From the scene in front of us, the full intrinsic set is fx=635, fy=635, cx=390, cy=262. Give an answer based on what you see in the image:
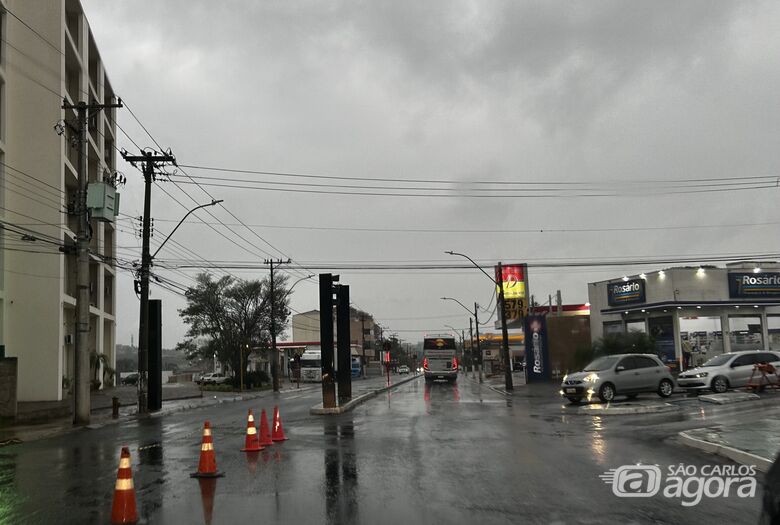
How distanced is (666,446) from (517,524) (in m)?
6.38

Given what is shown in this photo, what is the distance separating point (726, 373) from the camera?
2252cm

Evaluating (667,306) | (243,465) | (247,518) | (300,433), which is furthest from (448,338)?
(247,518)

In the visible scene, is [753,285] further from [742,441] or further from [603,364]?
[742,441]

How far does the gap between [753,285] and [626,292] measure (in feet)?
24.2

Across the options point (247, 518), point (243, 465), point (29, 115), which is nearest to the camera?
point (247, 518)

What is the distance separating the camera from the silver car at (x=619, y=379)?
22.0 m

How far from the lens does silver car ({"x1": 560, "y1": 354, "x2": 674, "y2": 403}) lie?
22.0 m

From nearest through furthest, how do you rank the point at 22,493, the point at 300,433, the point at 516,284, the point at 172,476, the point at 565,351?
the point at 22,493
the point at 172,476
the point at 300,433
the point at 565,351
the point at 516,284

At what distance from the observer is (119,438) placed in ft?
53.2

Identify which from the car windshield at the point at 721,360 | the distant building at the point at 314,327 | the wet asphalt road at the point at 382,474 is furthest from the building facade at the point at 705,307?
the distant building at the point at 314,327

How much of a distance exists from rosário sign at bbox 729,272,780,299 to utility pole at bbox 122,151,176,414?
33.3 metres

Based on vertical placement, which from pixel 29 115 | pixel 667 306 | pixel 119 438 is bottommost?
pixel 119 438

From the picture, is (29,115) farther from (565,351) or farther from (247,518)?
(565,351)

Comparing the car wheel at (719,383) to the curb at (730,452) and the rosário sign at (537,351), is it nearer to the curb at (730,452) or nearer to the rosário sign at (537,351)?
the curb at (730,452)
